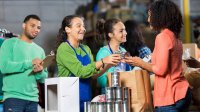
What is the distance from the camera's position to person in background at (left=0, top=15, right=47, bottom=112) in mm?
5066

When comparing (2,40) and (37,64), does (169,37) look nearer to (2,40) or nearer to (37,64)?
(37,64)

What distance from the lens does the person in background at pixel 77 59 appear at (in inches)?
177

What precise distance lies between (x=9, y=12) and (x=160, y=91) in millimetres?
4889

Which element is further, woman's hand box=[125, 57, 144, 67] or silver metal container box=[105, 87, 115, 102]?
silver metal container box=[105, 87, 115, 102]

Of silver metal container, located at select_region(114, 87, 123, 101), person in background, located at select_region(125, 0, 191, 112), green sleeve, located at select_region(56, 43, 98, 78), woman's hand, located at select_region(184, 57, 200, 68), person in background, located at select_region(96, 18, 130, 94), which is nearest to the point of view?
person in background, located at select_region(125, 0, 191, 112)

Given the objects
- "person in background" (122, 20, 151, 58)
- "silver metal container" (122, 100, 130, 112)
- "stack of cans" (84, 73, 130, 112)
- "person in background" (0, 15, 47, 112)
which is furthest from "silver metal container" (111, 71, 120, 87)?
"person in background" (122, 20, 151, 58)

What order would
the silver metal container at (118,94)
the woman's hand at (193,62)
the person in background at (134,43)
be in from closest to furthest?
the silver metal container at (118,94)
the woman's hand at (193,62)
the person in background at (134,43)

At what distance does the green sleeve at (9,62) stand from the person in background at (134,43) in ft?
3.88

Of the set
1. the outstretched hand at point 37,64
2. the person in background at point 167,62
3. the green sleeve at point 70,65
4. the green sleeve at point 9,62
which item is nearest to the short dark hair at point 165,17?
the person in background at point 167,62

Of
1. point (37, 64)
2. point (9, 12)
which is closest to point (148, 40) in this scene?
point (9, 12)

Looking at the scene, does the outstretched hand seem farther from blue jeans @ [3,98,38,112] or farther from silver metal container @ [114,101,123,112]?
silver metal container @ [114,101,123,112]

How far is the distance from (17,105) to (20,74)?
12.2 inches

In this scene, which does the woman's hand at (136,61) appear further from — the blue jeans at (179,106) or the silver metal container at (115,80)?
the blue jeans at (179,106)

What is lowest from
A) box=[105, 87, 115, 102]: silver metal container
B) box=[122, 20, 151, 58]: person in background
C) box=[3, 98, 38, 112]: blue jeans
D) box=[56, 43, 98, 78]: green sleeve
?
box=[3, 98, 38, 112]: blue jeans
